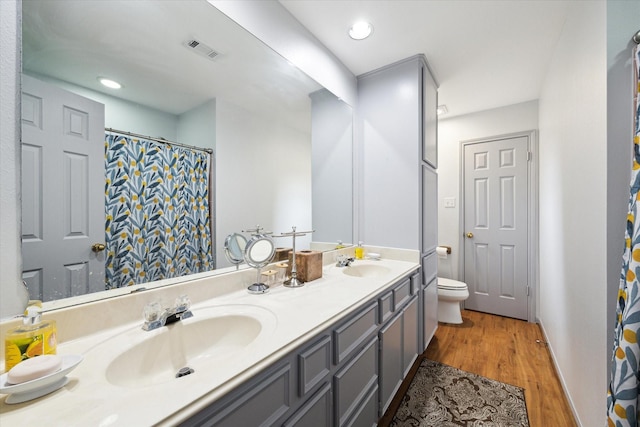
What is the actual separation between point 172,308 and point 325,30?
185 cm

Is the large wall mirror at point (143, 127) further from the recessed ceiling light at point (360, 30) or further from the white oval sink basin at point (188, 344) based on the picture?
the recessed ceiling light at point (360, 30)

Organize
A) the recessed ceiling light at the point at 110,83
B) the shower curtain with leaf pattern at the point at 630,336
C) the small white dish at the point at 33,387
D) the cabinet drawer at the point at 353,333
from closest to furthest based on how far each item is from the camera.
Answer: the small white dish at the point at 33,387, the shower curtain with leaf pattern at the point at 630,336, the recessed ceiling light at the point at 110,83, the cabinet drawer at the point at 353,333

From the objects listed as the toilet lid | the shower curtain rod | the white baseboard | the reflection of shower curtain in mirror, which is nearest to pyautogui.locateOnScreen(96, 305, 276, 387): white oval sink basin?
the reflection of shower curtain in mirror

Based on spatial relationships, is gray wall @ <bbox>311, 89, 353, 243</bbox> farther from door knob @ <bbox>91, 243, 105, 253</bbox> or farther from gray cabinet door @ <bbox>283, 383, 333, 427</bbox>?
door knob @ <bbox>91, 243, 105, 253</bbox>

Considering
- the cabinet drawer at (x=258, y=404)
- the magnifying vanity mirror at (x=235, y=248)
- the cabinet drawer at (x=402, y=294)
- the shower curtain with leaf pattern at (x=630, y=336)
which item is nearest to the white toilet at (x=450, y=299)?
the cabinet drawer at (x=402, y=294)

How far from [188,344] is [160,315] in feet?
0.48

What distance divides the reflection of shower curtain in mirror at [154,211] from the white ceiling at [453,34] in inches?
46.1

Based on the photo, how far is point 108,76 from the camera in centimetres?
91

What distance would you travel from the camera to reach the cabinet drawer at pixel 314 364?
32.5 inches

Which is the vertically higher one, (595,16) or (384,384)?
(595,16)

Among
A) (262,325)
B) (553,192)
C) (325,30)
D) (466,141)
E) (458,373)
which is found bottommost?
(458,373)

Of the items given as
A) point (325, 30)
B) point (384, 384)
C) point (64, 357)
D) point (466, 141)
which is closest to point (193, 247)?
point (64, 357)

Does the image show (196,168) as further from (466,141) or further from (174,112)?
(466,141)

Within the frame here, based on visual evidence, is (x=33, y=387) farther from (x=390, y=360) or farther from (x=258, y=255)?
(x=390, y=360)
